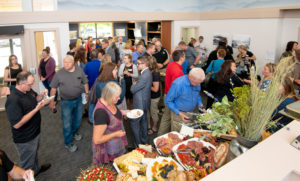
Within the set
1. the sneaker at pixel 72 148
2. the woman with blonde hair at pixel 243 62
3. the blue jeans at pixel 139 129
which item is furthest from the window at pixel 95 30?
the blue jeans at pixel 139 129

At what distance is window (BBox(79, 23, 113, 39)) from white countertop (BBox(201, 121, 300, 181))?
11.1 metres

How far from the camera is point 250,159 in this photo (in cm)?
150

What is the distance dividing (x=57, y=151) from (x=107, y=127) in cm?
225

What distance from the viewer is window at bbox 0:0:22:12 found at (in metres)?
6.10

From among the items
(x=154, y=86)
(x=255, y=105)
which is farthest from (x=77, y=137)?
(x=255, y=105)

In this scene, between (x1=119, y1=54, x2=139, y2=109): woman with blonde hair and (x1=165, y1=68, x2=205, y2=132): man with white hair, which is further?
(x1=119, y1=54, x2=139, y2=109): woman with blonde hair

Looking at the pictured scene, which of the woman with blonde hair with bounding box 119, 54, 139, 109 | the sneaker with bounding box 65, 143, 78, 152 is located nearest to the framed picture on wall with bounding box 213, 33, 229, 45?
the woman with blonde hair with bounding box 119, 54, 139, 109

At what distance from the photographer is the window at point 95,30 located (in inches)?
452

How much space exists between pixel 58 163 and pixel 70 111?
3.11 feet

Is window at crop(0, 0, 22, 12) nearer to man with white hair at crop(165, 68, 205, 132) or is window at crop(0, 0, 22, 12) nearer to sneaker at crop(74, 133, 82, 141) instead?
sneaker at crop(74, 133, 82, 141)

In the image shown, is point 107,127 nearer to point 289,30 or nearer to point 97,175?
point 97,175

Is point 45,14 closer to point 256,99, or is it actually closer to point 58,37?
point 58,37

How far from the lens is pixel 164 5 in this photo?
8758 mm

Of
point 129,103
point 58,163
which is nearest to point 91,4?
point 129,103
